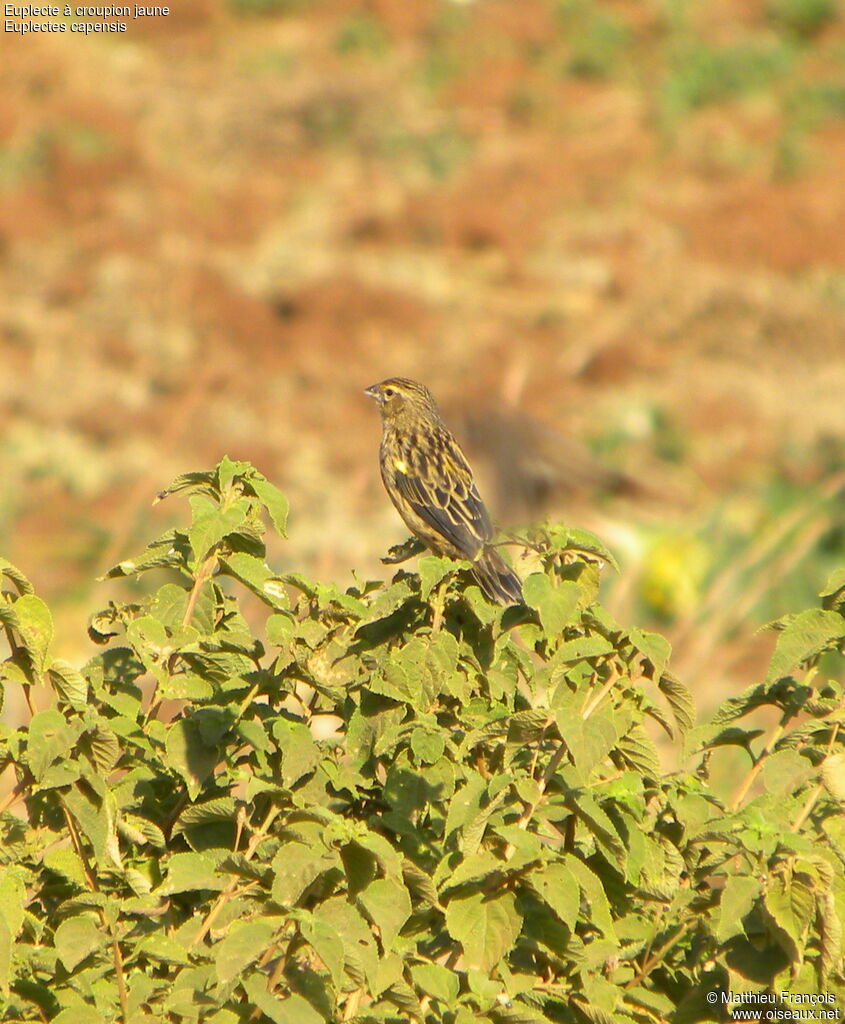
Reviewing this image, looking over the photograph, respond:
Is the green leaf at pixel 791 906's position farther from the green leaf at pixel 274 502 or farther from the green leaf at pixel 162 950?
the green leaf at pixel 274 502

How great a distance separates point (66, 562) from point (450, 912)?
9176 mm

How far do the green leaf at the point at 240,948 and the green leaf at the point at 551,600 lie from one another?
708mm

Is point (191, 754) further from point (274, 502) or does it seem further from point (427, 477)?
point (427, 477)

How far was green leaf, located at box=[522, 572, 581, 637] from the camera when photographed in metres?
2.64

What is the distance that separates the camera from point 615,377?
17203mm

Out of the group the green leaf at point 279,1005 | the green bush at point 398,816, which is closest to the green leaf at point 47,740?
the green bush at point 398,816

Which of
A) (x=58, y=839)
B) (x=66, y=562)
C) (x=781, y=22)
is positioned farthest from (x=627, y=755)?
(x=781, y=22)

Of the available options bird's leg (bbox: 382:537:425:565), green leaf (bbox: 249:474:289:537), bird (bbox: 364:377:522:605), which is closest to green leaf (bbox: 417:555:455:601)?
green leaf (bbox: 249:474:289:537)

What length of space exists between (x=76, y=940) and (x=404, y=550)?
2.23 meters

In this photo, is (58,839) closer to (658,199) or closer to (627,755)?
(627,755)

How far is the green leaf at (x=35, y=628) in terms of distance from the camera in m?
2.68

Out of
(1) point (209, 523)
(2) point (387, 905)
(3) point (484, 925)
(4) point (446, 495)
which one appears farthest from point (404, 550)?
(2) point (387, 905)

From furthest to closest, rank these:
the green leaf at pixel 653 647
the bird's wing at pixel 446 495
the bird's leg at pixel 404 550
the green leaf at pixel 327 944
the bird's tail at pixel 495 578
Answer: the bird's wing at pixel 446 495
the bird's leg at pixel 404 550
the bird's tail at pixel 495 578
the green leaf at pixel 653 647
the green leaf at pixel 327 944

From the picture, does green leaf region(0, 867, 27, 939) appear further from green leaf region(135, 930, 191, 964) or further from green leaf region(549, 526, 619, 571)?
green leaf region(549, 526, 619, 571)
